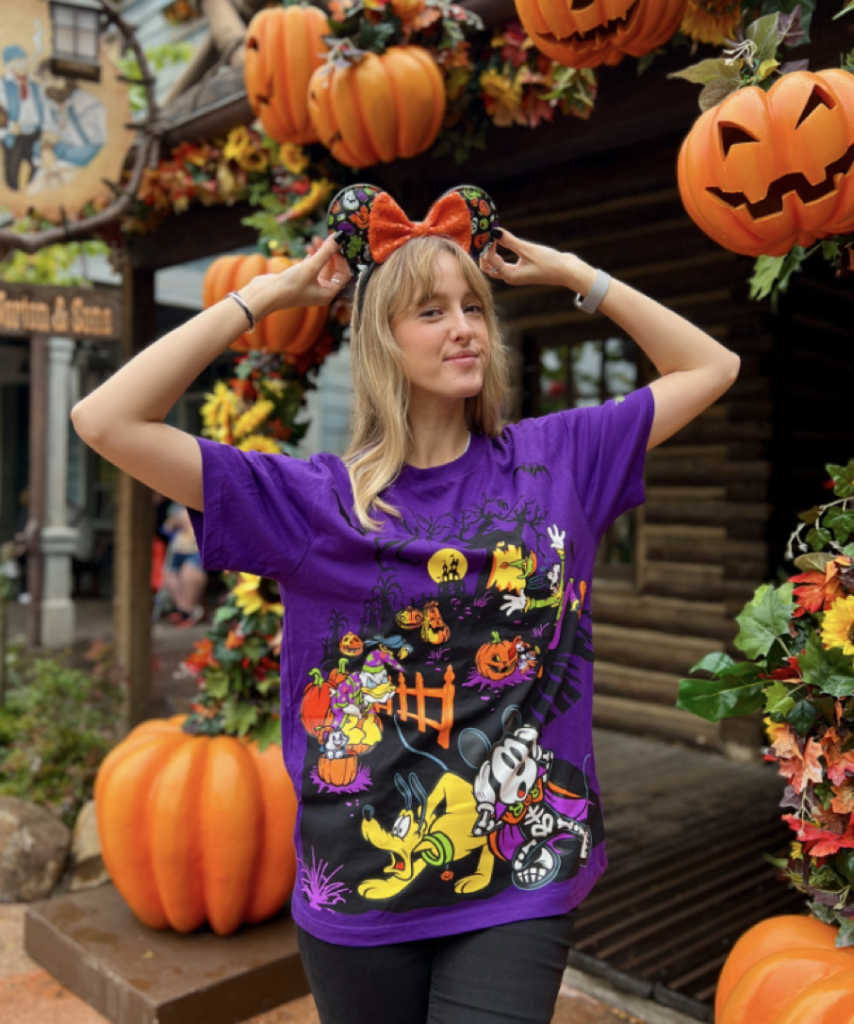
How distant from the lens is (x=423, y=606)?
1.43 meters

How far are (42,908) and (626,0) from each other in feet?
10.2

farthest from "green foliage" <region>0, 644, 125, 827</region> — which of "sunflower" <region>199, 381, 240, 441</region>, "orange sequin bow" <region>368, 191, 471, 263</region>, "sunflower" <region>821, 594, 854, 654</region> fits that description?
"sunflower" <region>821, 594, 854, 654</region>

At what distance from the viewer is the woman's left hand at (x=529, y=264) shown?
1.67 meters

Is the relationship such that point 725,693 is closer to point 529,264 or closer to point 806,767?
point 806,767

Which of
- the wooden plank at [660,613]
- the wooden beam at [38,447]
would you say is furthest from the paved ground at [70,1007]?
the wooden beam at [38,447]

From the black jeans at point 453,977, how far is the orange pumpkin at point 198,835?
1527mm

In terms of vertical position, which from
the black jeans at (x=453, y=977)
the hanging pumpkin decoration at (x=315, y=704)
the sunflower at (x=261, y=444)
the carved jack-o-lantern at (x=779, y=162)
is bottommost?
the black jeans at (x=453, y=977)

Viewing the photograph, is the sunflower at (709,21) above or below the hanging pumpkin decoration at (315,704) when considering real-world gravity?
above

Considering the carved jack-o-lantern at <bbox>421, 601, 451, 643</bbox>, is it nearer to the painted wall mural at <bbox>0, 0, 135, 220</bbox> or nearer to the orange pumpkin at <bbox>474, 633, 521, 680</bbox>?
the orange pumpkin at <bbox>474, 633, 521, 680</bbox>

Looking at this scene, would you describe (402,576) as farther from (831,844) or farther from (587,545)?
(831,844)

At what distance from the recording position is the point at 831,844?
1.67 meters

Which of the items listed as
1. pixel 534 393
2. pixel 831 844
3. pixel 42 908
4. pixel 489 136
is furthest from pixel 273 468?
pixel 534 393

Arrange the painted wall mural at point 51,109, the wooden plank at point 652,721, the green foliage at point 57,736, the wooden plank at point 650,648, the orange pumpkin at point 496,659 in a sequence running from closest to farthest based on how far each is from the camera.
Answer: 1. the orange pumpkin at point 496,659
2. the painted wall mural at point 51,109
3. the green foliage at point 57,736
4. the wooden plank at point 652,721
5. the wooden plank at point 650,648

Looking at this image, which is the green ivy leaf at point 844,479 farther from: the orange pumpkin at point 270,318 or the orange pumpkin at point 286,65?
the orange pumpkin at point 286,65
